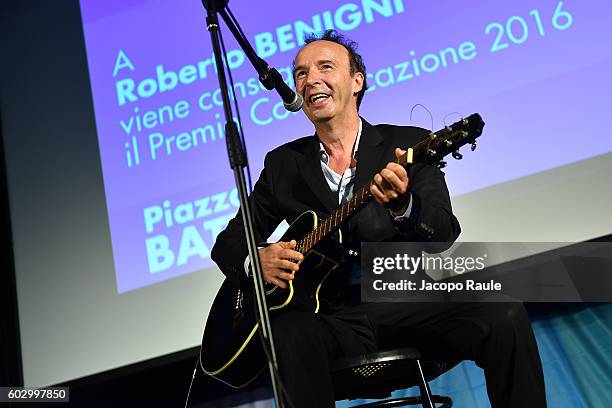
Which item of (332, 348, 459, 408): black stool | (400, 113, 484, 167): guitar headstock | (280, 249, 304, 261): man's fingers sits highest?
(400, 113, 484, 167): guitar headstock

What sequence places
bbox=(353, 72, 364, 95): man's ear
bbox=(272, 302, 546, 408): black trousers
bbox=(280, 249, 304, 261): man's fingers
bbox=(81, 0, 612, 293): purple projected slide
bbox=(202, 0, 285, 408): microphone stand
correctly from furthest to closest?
bbox=(81, 0, 612, 293): purple projected slide → bbox=(353, 72, 364, 95): man's ear → bbox=(280, 249, 304, 261): man's fingers → bbox=(272, 302, 546, 408): black trousers → bbox=(202, 0, 285, 408): microphone stand

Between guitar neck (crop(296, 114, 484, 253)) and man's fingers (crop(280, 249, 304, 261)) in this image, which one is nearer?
guitar neck (crop(296, 114, 484, 253))

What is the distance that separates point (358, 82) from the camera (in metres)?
2.89

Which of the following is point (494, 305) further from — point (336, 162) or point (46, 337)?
point (46, 337)

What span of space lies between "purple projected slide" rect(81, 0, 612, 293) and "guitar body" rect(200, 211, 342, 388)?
1.20m

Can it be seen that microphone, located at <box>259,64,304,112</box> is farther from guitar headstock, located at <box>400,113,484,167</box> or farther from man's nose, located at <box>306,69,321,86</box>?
man's nose, located at <box>306,69,321,86</box>

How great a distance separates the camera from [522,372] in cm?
190

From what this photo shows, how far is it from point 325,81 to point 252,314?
90 cm

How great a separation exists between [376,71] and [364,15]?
0.29 m

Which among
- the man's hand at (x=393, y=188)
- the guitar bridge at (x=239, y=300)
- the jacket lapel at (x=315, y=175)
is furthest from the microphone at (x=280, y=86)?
the guitar bridge at (x=239, y=300)

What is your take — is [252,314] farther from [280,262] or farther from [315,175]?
[315,175]

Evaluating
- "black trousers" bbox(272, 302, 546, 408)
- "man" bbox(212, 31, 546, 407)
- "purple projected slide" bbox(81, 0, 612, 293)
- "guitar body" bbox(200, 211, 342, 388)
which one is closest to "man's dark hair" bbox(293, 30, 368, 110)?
"man" bbox(212, 31, 546, 407)

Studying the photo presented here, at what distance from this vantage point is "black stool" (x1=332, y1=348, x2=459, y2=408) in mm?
2008

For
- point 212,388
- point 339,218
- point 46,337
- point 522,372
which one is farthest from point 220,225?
point 522,372
